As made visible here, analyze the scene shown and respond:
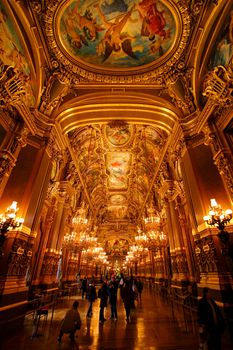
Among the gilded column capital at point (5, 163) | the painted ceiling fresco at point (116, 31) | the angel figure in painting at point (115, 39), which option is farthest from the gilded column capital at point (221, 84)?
the gilded column capital at point (5, 163)

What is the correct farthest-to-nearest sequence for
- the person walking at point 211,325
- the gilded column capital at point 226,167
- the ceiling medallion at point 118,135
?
the ceiling medallion at point 118,135, the gilded column capital at point 226,167, the person walking at point 211,325

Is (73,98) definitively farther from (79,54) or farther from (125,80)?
(125,80)

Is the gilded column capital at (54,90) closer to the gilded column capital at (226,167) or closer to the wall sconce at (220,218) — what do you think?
the gilded column capital at (226,167)

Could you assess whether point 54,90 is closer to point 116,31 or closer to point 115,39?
point 115,39

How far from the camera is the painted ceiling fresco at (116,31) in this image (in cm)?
730

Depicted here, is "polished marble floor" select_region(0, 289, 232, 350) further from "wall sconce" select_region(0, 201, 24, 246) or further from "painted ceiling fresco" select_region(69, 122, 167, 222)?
"painted ceiling fresco" select_region(69, 122, 167, 222)

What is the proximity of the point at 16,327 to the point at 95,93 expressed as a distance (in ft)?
32.7

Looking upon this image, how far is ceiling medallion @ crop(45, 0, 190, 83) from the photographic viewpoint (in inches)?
286

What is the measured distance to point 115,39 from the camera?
8.27 m

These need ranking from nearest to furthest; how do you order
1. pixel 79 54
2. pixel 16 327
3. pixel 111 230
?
1. pixel 16 327
2. pixel 79 54
3. pixel 111 230

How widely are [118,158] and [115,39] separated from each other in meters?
9.84

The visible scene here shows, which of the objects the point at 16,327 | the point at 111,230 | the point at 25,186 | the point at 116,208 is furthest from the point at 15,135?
the point at 111,230

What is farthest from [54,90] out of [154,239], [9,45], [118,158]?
[154,239]

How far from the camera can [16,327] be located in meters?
5.15
